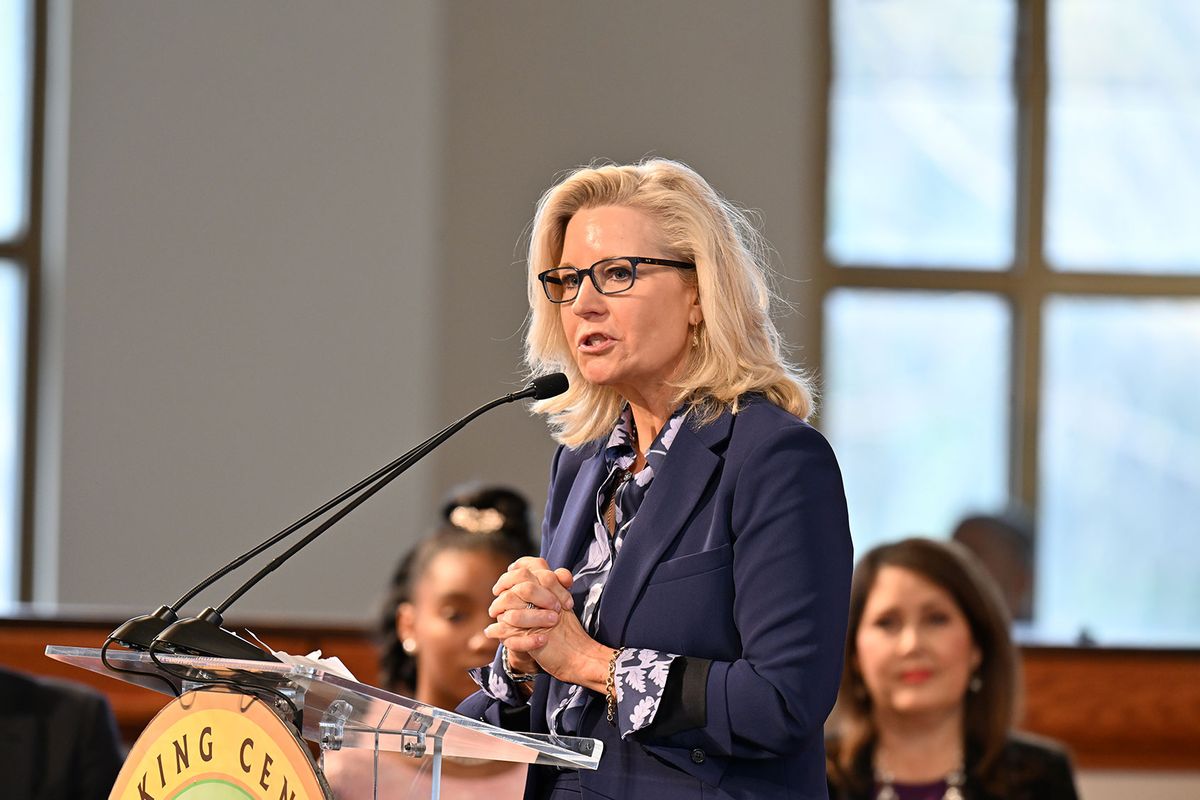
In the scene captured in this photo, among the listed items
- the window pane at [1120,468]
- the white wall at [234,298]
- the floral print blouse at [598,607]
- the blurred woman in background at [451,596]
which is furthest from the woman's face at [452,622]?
the window pane at [1120,468]

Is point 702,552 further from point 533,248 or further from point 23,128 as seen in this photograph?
point 23,128

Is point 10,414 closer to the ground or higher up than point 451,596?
higher up

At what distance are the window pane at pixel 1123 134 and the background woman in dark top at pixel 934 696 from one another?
3747 mm

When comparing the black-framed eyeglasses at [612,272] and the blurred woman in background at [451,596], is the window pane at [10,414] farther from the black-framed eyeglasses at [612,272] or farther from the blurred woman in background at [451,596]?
the black-framed eyeglasses at [612,272]

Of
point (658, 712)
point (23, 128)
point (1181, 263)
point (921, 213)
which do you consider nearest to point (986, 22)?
point (921, 213)

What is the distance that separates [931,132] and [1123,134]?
80 centimetres

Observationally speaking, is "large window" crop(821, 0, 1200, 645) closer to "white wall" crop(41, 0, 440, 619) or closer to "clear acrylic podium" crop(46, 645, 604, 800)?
"white wall" crop(41, 0, 440, 619)

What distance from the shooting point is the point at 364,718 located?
1.45 metres

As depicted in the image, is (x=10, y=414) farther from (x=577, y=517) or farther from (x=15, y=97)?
(x=577, y=517)

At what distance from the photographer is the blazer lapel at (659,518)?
160cm

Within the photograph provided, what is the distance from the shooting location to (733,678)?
59.1 inches

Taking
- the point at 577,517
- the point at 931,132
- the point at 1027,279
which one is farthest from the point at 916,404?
the point at 577,517

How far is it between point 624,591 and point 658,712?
5.8 inches

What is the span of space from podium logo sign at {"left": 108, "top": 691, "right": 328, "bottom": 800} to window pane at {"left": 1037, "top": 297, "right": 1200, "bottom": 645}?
17.8ft
